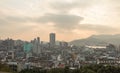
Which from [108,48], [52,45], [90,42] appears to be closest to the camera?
[108,48]

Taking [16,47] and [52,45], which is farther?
[52,45]

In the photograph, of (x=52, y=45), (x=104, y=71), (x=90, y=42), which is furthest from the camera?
(x=90, y=42)

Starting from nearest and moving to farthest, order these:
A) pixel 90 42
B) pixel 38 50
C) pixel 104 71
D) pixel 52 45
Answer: pixel 104 71, pixel 38 50, pixel 52 45, pixel 90 42

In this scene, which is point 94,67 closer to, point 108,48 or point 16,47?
point 16,47

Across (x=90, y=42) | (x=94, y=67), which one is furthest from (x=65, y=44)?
(x=94, y=67)

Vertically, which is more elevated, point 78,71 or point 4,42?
point 4,42

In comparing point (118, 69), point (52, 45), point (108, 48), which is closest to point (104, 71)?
point (118, 69)

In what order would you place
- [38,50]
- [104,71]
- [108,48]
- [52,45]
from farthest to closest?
1. [52,45]
2. [108,48]
3. [38,50]
4. [104,71]

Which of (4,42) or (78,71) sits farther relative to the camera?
(4,42)

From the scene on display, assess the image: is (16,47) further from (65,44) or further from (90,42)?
(90,42)
